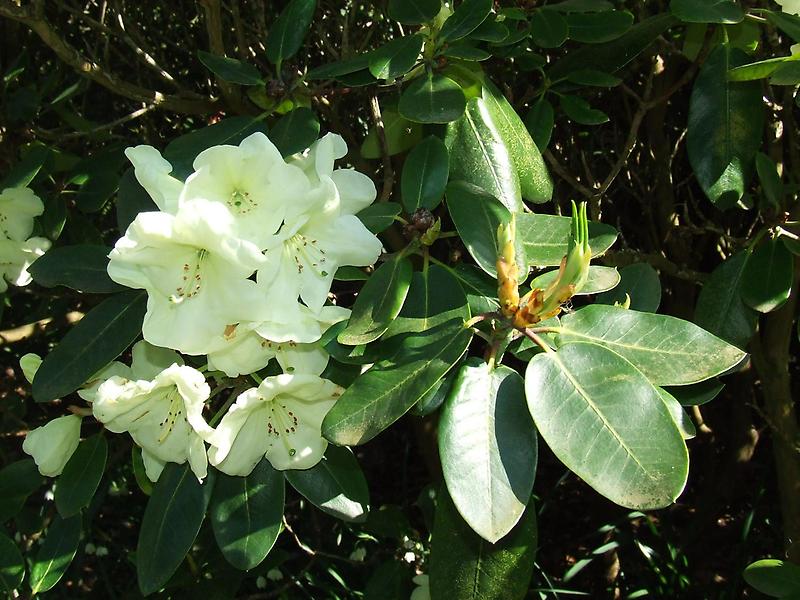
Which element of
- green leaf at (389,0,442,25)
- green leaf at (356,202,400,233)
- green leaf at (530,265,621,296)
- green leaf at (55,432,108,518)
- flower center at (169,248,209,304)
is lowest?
green leaf at (55,432,108,518)

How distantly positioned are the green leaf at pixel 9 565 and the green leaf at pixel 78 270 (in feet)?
2.33

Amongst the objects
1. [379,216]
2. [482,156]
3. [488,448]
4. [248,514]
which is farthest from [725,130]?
[248,514]

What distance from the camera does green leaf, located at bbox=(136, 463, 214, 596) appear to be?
1.38 m

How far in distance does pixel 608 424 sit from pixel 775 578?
81 cm

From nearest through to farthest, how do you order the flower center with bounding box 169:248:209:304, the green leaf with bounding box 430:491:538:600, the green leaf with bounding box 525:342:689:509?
the green leaf with bounding box 525:342:689:509 < the flower center with bounding box 169:248:209:304 < the green leaf with bounding box 430:491:538:600

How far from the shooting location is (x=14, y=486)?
185 centimetres

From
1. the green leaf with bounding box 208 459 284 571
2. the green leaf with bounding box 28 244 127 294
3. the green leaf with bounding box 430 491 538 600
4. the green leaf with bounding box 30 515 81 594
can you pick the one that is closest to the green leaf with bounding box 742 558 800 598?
the green leaf with bounding box 430 491 538 600

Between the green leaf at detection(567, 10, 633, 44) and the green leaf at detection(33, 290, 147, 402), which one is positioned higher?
the green leaf at detection(567, 10, 633, 44)

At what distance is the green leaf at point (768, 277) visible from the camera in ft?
5.19

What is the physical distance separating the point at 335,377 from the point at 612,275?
42 cm

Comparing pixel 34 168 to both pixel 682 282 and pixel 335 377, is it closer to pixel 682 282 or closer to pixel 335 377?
pixel 335 377

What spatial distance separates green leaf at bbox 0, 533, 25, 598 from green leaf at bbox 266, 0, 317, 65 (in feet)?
3.67

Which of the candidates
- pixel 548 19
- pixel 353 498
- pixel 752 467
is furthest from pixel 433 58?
pixel 752 467

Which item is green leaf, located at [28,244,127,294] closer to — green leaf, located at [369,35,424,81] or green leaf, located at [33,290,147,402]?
green leaf, located at [33,290,147,402]
